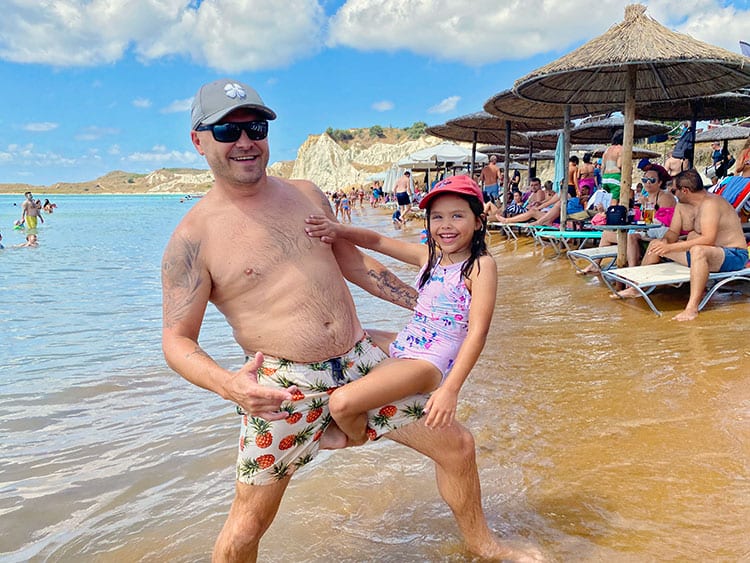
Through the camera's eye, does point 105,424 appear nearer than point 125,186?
Yes

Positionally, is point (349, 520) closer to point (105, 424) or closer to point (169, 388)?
point (105, 424)

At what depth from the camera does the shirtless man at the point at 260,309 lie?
6.30 feet

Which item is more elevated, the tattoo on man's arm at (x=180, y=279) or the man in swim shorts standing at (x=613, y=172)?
the man in swim shorts standing at (x=613, y=172)

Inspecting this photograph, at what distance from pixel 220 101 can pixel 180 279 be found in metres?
0.62

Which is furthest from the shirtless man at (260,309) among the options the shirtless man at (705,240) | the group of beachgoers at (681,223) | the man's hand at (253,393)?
the shirtless man at (705,240)

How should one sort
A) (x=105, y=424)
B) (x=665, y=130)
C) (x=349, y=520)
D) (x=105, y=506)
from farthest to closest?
1. (x=665, y=130)
2. (x=105, y=424)
3. (x=105, y=506)
4. (x=349, y=520)

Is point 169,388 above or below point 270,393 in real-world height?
below

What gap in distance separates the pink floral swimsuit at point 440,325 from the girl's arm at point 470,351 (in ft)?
0.25

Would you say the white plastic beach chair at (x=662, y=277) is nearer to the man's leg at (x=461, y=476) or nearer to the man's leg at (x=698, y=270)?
the man's leg at (x=698, y=270)

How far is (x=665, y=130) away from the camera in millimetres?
12930

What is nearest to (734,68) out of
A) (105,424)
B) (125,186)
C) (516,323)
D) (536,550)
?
(516,323)

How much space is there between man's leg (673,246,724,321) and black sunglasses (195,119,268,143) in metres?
4.81

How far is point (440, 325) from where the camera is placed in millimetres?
2162

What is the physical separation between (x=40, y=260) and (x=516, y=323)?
14531 millimetres
